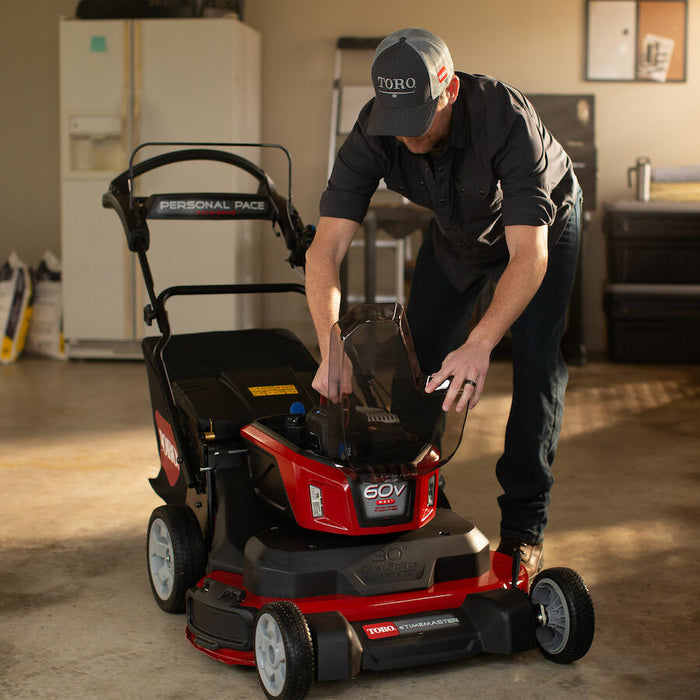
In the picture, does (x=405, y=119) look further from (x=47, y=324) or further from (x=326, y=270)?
(x=47, y=324)

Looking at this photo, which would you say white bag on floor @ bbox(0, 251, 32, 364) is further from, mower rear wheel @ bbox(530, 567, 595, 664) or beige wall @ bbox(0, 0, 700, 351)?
mower rear wheel @ bbox(530, 567, 595, 664)

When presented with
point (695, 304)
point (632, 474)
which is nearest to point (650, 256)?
point (695, 304)

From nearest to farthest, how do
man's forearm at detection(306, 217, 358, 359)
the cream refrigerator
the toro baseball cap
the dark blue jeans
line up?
the toro baseball cap → man's forearm at detection(306, 217, 358, 359) → the dark blue jeans → the cream refrigerator

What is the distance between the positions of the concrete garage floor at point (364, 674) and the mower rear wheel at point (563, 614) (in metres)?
0.04

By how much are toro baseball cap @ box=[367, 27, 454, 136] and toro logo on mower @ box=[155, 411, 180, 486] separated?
0.80m

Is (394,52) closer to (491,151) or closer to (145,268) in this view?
(491,151)

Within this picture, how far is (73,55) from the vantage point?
5379mm

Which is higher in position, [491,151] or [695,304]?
[491,151]

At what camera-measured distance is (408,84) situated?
1.68m

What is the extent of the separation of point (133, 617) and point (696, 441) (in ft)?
7.68

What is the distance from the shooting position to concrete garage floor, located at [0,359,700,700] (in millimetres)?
1732

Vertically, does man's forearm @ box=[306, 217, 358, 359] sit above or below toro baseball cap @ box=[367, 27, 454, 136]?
below

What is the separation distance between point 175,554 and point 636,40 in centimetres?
498

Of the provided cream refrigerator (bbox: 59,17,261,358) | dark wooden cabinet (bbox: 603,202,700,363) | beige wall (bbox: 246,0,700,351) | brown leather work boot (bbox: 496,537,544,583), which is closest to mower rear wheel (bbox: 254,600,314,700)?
brown leather work boot (bbox: 496,537,544,583)
